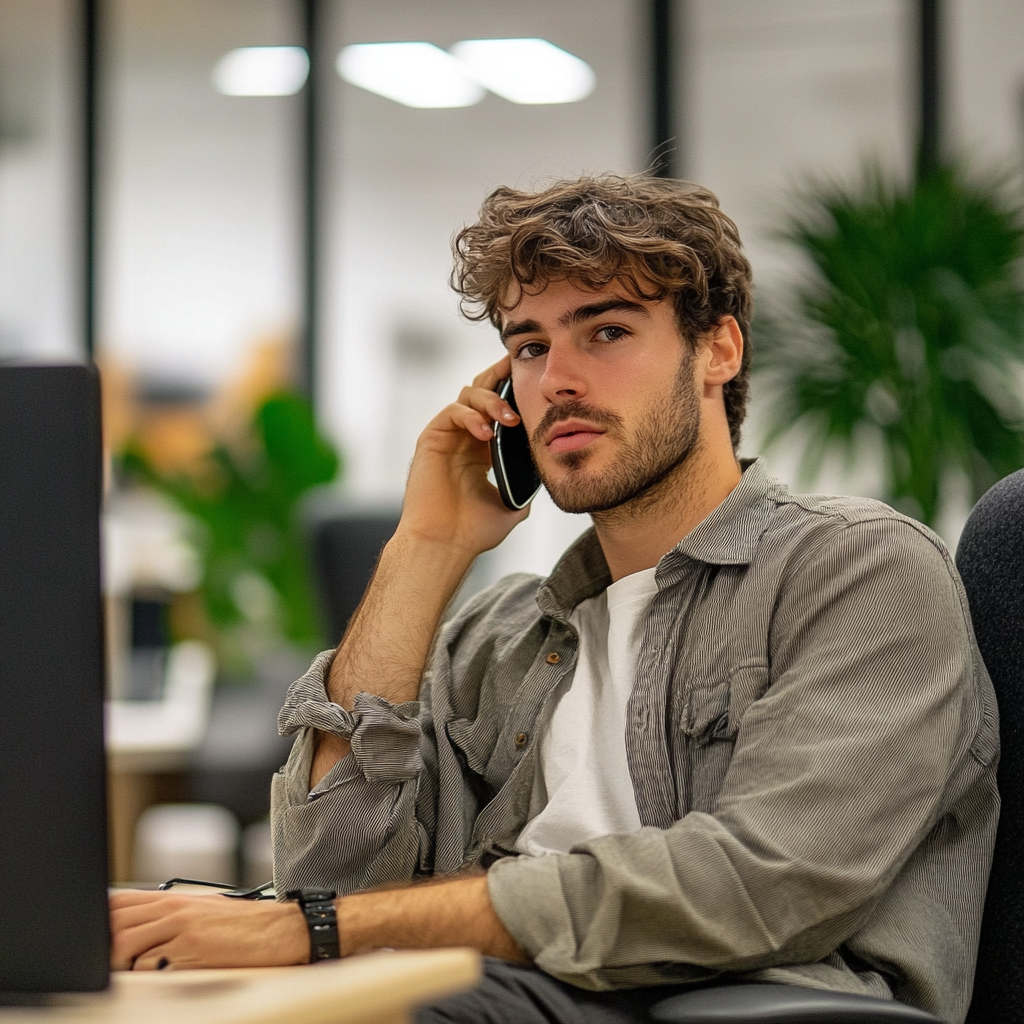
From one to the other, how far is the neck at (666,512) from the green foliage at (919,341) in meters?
1.62

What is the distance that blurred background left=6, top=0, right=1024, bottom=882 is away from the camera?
435 centimetres

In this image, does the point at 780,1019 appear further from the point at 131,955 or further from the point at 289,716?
the point at 289,716

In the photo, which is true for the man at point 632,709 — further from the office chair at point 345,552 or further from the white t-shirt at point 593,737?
the office chair at point 345,552

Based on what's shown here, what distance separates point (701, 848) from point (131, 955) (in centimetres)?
51

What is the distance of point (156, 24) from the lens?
530 centimetres

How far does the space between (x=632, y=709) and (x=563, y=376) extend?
402 mm

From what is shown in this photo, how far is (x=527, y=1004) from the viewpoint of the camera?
1213 millimetres

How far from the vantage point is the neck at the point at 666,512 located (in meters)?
1.64

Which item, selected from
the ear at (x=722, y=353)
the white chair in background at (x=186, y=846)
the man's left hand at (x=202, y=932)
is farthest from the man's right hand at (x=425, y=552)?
the white chair in background at (x=186, y=846)

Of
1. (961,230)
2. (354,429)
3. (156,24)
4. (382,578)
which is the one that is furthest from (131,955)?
(156,24)

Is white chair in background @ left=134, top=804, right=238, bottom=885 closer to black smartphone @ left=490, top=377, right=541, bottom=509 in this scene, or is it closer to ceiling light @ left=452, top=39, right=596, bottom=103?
black smartphone @ left=490, top=377, right=541, bottom=509

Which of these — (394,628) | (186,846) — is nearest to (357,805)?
(394,628)

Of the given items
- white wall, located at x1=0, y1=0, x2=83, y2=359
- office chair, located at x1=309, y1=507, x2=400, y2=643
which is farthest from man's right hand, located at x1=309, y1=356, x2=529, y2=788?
white wall, located at x1=0, y1=0, x2=83, y2=359

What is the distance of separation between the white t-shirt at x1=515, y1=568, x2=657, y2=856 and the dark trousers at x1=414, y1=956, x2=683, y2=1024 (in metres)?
0.22
